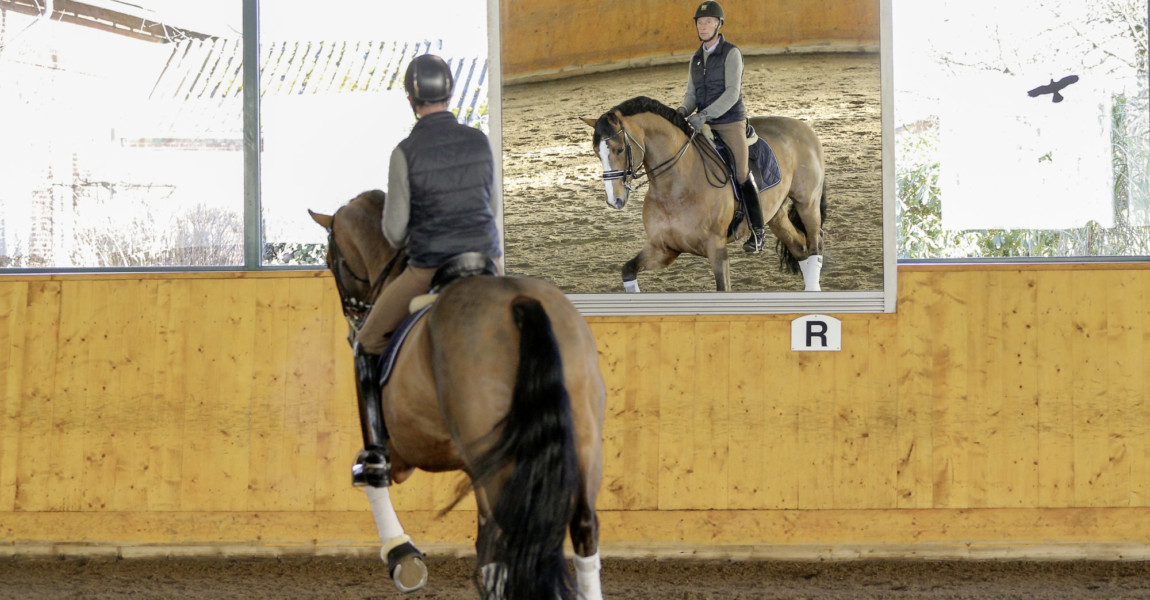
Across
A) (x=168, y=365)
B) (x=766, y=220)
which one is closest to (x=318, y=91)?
(x=168, y=365)

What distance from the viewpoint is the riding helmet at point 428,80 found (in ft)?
10.5

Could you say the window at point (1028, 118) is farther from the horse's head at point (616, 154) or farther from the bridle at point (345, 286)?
the bridle at point (345, 286)

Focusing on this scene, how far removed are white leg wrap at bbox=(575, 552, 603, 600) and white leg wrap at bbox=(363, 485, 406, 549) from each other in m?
0.68

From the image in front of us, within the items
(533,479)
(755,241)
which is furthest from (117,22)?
(533,479)

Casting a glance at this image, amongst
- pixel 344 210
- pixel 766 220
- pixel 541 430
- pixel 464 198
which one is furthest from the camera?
pixel 766 220

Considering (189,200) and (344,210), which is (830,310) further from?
(189,200)

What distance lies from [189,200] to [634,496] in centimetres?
291

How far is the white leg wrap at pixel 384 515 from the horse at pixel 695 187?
7.30ft

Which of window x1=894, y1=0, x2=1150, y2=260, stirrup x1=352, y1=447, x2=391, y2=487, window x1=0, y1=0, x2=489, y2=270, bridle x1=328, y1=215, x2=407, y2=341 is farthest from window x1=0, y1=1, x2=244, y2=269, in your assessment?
window x1=894, y1=0, x2=1150, y2=260

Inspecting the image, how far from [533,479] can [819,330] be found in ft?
9.75

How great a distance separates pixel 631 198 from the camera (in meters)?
5.18

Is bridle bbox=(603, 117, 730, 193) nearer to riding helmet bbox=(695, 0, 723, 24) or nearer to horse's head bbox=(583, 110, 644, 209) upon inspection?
horse's head bbox=(583, 110, 644, 209)

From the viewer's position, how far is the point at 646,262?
17.1ft

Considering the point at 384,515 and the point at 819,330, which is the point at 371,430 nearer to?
the point at 384,515
